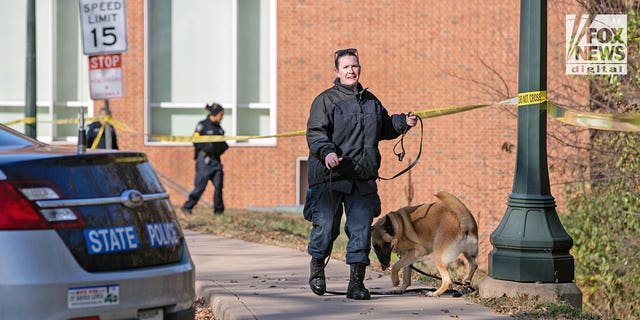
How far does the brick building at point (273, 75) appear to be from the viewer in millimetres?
23375

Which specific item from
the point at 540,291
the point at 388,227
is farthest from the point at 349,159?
the point at 540,291

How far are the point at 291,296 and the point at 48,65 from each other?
16.0 meters

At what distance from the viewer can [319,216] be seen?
8.53 metres

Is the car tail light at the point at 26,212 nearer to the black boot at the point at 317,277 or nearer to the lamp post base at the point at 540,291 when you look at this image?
the black boot at the point at 317,277

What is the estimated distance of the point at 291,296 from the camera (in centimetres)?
891

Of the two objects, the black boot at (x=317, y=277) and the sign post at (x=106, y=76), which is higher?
the sign post at (x=106, y=76)

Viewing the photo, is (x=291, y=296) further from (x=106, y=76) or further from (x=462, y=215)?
(x=106, y=76)

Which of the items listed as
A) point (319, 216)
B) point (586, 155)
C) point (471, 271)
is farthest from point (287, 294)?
point (586, 155)

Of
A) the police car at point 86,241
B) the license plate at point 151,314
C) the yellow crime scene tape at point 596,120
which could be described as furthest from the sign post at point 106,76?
the license plate at point 151,314

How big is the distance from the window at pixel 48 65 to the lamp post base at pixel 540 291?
53.5 feet

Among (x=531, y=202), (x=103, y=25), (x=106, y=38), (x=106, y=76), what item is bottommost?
(x=531, y=202)

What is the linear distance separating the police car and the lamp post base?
3.42m

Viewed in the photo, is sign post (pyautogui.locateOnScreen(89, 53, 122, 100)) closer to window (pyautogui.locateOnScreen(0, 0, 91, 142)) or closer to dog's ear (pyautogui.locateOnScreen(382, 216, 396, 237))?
dog's ear (pyautogui.locateOnScreen(382, 216, 396, 237))

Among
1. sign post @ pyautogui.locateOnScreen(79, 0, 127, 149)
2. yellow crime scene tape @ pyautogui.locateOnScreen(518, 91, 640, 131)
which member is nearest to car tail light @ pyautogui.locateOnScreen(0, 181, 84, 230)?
yellow crime scene tape @ pyautogui.locateOnScreen(518, 91, 640, 131)
